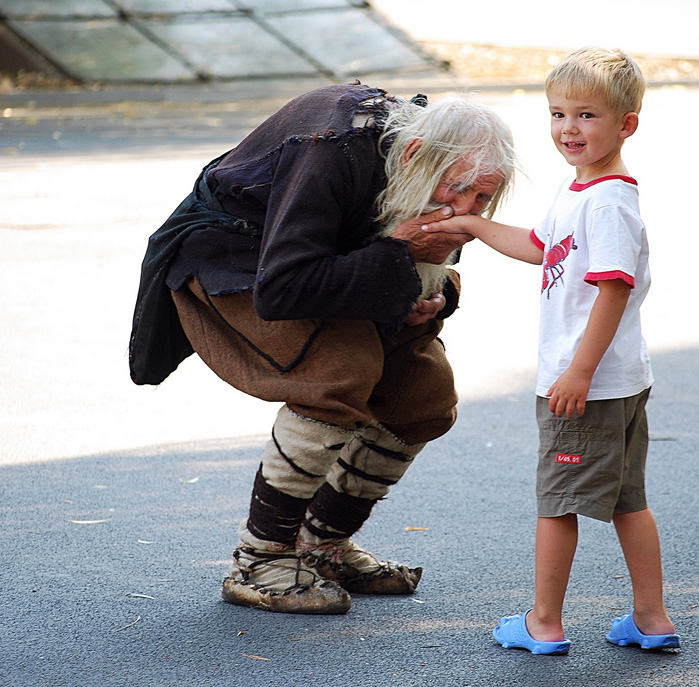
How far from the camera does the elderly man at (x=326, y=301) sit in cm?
242

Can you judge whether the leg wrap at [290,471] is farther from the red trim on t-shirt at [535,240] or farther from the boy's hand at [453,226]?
the red trim on t-shirt at [535,240]

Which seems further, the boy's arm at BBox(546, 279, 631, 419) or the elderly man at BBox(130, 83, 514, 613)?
the elderly man at BBox(130, 83, 514, 613)

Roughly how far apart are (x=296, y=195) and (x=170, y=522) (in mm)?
1318

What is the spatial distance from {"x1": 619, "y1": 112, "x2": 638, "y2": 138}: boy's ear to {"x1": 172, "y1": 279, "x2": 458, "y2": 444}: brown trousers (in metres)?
0.71

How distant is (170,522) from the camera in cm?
326

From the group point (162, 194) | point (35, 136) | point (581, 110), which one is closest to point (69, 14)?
point (35, 136)

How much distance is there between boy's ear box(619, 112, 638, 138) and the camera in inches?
92.1

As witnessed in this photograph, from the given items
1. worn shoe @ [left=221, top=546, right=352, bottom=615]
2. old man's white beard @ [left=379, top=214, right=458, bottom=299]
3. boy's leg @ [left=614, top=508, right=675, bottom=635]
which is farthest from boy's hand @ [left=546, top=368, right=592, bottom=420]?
worn shoe @ [left=221, top=546, right=352, bottom=615]

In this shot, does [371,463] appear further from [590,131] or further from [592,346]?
[590,131]

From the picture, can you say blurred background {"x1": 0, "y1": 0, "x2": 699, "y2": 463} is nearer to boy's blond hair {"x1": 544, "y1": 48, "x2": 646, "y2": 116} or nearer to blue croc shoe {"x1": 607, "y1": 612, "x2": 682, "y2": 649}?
boy's blond hair {"x1": 544, "y1": 48, "x2": 646, "y2": 116}

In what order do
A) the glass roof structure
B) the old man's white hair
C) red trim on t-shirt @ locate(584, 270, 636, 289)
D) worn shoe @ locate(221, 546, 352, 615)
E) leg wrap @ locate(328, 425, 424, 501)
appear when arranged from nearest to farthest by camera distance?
red trim on t-shirt @ locate(584, 270, 636, 289)
the old man's white hair
worn shoe @ locate(221, 546, 352, 615)
leg wrap @ locate(328, 425, 424, 501)
the glass roof structure

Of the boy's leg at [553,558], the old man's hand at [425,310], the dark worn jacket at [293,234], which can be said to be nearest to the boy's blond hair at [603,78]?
the dark worn jacket at [293,234]

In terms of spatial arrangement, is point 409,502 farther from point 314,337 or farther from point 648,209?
point 648,209

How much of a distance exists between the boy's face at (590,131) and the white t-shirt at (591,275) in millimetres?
49
